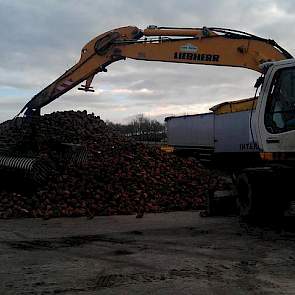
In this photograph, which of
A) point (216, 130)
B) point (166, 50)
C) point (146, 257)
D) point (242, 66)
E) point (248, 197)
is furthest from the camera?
point (216, 130)

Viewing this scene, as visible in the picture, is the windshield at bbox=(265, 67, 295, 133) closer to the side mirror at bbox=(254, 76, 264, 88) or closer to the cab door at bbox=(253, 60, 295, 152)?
the cab door at bbox=(253, 60, 295, 152)

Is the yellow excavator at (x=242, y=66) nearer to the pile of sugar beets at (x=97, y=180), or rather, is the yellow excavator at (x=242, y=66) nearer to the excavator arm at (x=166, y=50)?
the excavator arm at (x=166, y=50)

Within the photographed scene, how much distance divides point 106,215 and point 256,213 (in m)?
3.38

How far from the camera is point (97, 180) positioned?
Answer: 13055 mm

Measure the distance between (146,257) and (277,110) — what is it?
3315 millimetres

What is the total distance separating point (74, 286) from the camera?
5656mm

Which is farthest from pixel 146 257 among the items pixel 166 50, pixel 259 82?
pixel 166 50

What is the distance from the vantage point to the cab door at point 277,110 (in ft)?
26.9

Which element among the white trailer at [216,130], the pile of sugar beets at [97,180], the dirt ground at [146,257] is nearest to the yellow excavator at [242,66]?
the dirt ground at [146,257]

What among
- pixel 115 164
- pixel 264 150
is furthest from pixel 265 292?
pixel 115 164

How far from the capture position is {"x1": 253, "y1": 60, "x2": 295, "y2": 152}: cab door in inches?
323

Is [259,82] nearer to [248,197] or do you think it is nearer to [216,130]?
[248,197]

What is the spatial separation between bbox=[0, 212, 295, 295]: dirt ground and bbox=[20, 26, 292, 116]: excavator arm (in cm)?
376

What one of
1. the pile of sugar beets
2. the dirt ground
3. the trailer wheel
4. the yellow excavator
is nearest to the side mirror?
the yellow excavator
